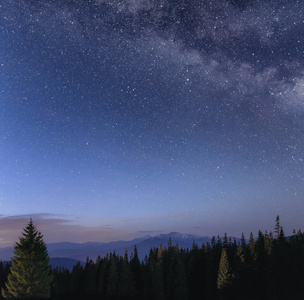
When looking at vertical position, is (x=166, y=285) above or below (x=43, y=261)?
below

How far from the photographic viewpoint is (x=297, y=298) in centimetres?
4162

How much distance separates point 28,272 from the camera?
2719cm

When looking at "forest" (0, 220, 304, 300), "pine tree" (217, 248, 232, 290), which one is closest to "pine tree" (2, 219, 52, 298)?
"forest" (0, 220, 304, 300)

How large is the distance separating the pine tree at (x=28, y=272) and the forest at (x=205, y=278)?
24.7 meters

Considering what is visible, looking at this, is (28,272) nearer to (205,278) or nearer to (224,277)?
(224,277)

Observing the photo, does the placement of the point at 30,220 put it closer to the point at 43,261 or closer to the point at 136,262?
the point at 43,261

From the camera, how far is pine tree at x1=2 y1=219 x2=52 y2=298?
26859 millimetres

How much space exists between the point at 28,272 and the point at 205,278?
52369mm

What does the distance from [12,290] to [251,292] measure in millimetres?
42919

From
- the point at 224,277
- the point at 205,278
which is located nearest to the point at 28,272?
the point at 224,277

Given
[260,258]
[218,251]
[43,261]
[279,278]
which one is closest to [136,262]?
[218,251]

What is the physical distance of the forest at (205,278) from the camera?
161ft

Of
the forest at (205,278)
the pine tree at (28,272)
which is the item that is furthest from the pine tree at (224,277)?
the pine tree at (28,272)

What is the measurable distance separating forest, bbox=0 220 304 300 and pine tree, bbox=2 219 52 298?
2470 centimetres
